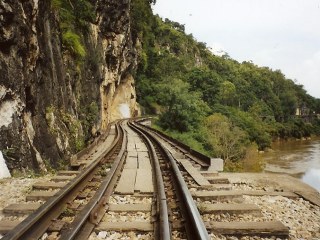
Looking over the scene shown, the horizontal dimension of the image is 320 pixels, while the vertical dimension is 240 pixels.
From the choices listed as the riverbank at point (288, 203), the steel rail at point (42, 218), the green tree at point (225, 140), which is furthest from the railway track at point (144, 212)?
the green tree at point (225, 140)

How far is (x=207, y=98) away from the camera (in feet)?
209

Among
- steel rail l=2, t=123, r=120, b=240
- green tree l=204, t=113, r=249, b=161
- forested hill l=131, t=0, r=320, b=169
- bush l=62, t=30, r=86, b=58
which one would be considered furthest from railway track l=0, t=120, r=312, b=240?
green tree l=204, t=113, r=249, b=161

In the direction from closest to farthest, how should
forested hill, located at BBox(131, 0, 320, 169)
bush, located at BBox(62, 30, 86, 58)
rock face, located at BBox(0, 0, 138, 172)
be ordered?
rock face, located at BBox(0, 0, 138, 172) → bush, located at BBox(62, 30, 86, 58) → forested hill, located at BBox(131, 0, 320, 169)

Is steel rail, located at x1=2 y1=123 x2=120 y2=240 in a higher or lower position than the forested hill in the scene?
lower

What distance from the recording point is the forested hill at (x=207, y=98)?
34.7 m

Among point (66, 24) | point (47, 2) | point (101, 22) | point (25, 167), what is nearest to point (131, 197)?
point (25, 167)

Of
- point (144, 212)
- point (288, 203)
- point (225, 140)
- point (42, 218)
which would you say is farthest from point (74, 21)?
point (225, 140)

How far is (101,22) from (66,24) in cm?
1498

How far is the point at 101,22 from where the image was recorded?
3322cm

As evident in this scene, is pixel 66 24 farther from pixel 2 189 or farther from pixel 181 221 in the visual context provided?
pixel 181 221

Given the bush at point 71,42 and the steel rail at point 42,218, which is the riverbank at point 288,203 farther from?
the bush at point 71,42

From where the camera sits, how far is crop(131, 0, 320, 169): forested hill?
34.7 meters

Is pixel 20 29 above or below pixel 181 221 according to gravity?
above

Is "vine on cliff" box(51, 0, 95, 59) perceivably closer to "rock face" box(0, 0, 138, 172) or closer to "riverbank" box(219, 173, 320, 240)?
"rock face" box(0, 0, 138, 172)
